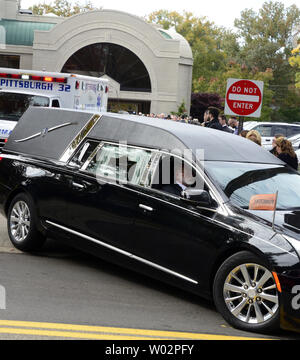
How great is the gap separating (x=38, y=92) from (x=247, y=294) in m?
12.0

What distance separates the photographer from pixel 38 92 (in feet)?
55.5

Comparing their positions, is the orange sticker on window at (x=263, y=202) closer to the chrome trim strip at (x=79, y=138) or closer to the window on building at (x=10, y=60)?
the chrome trim strip at (x=79, y=138)

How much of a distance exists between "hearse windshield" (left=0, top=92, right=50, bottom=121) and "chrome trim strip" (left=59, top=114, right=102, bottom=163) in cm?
808

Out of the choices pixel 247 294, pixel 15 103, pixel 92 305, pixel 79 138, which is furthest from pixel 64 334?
pixel 15 103

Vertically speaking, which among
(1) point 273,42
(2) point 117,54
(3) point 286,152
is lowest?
(3) point 286,152

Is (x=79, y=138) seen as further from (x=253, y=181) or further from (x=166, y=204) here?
(x=253, y=181)

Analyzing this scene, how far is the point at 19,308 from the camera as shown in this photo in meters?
5.95

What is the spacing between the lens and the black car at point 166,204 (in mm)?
5844

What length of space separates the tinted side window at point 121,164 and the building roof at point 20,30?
45672 millimetres

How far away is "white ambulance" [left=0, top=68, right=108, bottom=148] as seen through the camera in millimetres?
15930

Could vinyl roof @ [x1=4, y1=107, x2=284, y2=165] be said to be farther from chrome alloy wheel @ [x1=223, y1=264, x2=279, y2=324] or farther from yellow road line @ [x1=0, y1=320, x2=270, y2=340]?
yellow road line @ [x1=0, y1=320, x2=270, y2=340]

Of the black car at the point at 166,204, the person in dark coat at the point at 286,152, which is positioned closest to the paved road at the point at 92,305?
the black car at the point at 166,204
